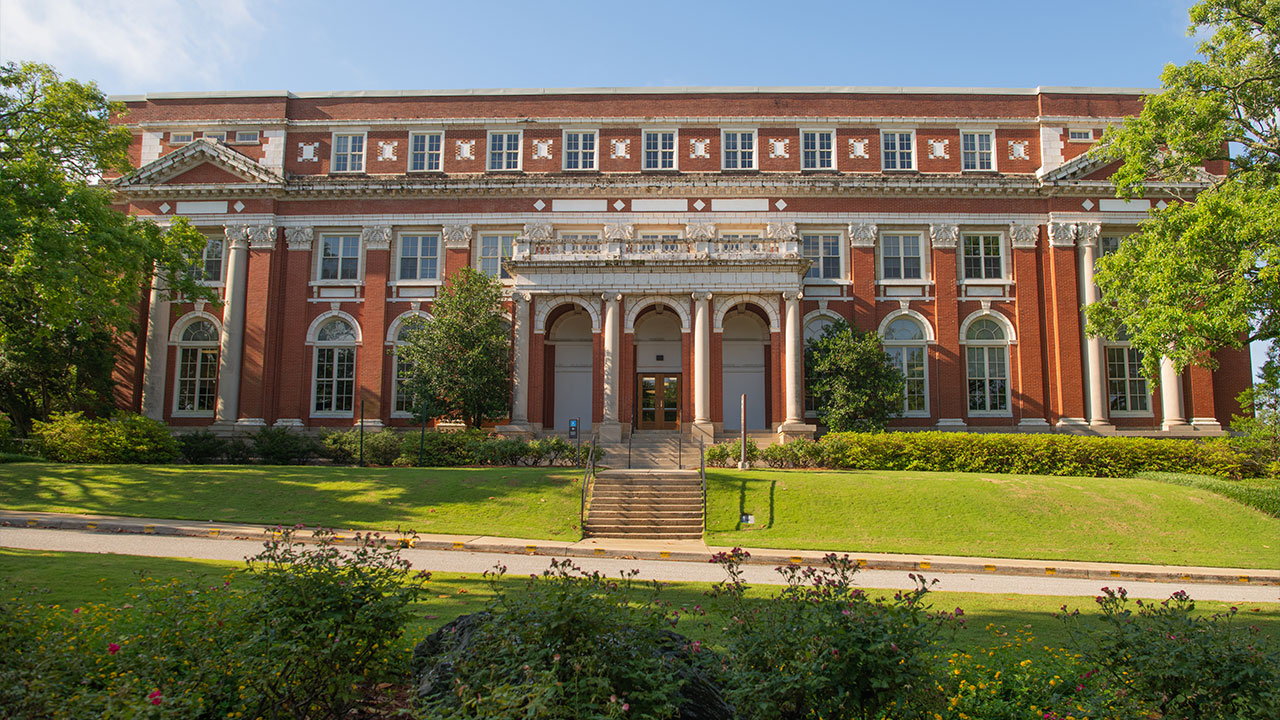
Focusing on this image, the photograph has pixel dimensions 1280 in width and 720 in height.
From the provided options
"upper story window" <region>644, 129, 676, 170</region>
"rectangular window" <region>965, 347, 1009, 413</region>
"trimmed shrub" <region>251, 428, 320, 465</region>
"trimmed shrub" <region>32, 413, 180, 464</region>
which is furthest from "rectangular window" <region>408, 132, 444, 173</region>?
"rectangular window" <region>965, 347, 1009, 413</region>

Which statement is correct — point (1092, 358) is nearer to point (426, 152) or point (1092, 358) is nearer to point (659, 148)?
point (659, 148)

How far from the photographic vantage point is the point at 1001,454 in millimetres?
26422

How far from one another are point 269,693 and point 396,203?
31005 mm

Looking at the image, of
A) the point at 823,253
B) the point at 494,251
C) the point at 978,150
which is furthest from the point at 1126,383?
the point at 494,251

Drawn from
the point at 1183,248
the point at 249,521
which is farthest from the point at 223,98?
the point at 1183,248

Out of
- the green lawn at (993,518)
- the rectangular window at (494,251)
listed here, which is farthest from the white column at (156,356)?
the green lawn at (993,518)

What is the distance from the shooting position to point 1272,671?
17.7 ft

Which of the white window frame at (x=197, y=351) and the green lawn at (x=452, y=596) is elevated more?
the white window frame at (x=197, y=351)

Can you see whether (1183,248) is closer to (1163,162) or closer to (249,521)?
(1163,162)

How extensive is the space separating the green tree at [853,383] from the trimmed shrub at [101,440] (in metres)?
24.0

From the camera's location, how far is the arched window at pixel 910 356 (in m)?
32.5

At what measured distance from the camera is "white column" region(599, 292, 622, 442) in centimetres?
2873

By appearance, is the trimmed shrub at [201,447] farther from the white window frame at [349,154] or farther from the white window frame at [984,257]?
the white window frame at [984,257]

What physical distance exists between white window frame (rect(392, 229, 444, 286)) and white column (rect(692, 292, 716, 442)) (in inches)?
458
